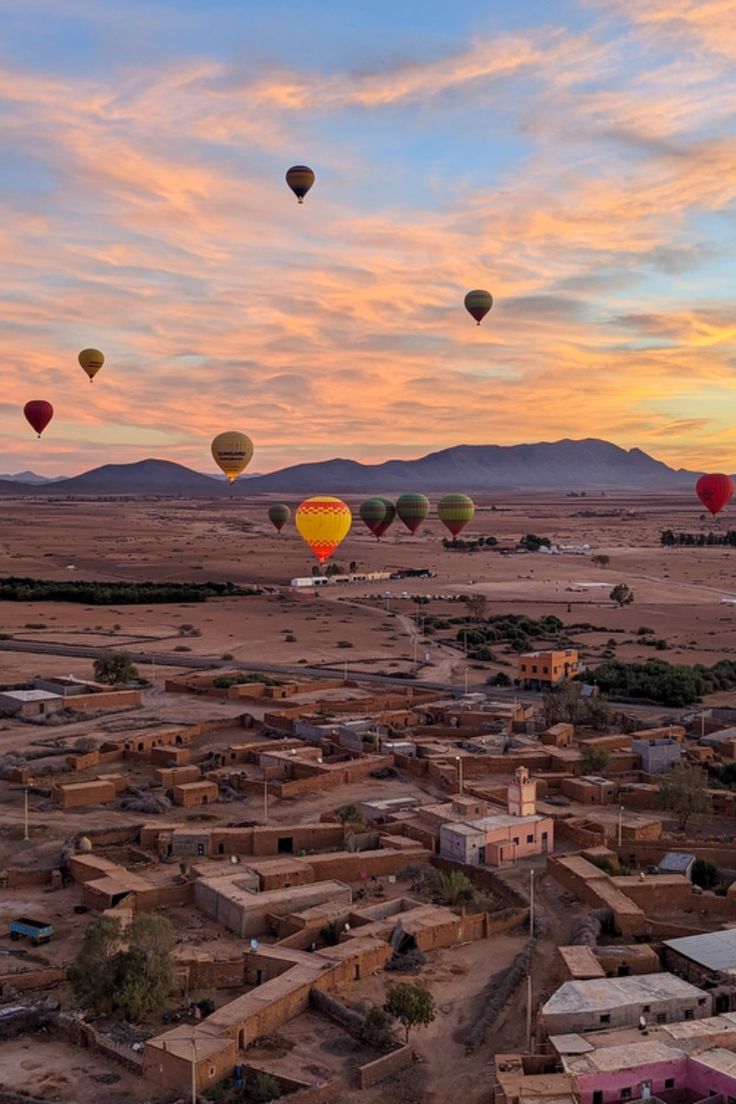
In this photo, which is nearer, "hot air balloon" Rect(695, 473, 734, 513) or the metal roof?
the metal roof

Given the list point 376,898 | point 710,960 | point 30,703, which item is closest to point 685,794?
point 376,898

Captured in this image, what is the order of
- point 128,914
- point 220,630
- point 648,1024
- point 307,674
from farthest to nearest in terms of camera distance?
point 220,630 → point 307,674 → point 128,914 → point 648,1024

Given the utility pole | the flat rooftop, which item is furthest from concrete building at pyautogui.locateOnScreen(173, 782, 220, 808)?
the flat rooftop

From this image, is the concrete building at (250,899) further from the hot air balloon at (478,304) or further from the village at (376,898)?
the hot air balloon at (478,304)

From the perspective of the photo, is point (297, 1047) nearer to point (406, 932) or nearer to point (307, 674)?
point (406, 932)

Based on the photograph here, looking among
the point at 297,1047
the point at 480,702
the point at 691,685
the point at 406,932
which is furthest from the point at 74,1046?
the point at 691,685

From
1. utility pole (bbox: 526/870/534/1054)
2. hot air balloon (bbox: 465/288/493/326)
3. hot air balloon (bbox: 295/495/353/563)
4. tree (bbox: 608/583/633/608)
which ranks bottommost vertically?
utility pole (bbox: 526/870/534/1054)

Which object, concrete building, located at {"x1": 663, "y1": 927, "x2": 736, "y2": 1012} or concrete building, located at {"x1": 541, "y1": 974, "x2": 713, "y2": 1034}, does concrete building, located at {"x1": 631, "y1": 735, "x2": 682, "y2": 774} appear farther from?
concrete building, located at {"x1": 541, "y1": 974, "x2": 713, "y2": 1034}
